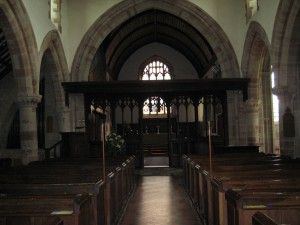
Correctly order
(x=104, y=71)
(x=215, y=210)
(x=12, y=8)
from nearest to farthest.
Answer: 1. (x=215, y=210)
2. (x=12, y=8)
3. (x=104, y=71)

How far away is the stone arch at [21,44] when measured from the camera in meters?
7.69

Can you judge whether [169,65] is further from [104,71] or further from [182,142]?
[182,142]

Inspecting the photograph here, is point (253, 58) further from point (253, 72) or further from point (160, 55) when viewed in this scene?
point (160, 55)

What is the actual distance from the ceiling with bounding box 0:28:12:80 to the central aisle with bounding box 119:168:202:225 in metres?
5.46

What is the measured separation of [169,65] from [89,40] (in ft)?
33.0

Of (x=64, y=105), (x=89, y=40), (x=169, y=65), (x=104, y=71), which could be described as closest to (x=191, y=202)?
(x=64, y=105)

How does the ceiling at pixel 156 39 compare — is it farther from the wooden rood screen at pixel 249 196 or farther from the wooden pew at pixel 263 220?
the wooden pew at pixel 263 220

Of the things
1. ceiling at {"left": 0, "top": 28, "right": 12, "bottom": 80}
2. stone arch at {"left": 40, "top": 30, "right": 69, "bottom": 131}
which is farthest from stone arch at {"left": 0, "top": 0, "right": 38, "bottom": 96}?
ceiling at {"left": 0, "top": 28, "right": 12, "bottom": 80}

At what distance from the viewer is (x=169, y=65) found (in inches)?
835

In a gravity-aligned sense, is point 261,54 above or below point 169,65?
below

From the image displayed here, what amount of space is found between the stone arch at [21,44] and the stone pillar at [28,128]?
6.3 inches

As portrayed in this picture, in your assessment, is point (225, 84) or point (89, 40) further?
point (89, 40)

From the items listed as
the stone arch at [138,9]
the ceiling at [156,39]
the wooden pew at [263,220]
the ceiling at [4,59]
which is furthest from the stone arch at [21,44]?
the ceiling at [156,39]

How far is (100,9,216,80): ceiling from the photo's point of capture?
16.1 m
